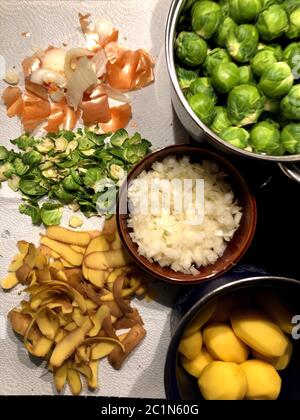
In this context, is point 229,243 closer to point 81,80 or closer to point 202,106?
point 202,106

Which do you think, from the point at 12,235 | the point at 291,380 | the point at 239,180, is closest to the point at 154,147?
the point at 239,180

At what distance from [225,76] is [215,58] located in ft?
0.18

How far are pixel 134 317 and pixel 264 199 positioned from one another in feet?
1.30

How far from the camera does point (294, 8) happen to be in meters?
1.03

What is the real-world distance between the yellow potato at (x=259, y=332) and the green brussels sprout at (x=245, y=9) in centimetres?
58

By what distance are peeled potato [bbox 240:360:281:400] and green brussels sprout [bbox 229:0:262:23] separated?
0.69m

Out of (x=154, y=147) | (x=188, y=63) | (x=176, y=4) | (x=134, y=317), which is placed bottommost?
(x=134, y=317)

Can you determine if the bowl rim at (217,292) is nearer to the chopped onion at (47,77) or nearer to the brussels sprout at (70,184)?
the brussels sprout at (70,184)

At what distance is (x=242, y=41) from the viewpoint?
3.33 ft

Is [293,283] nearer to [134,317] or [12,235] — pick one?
[134,317]

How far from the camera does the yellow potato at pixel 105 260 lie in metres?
1.16

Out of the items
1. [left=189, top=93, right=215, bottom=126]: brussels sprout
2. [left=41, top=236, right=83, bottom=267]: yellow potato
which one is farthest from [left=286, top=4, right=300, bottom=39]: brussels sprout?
[left=41, top=236, right=83, bottom=267]: yellow potato

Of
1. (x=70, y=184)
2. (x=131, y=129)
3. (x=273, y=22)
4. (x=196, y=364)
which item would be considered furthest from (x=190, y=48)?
(x=196, y=364)

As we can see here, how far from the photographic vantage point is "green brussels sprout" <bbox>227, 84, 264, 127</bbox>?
1001 mm
